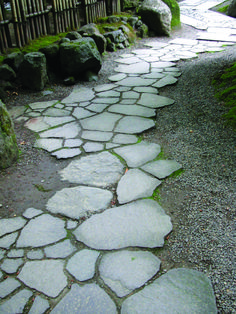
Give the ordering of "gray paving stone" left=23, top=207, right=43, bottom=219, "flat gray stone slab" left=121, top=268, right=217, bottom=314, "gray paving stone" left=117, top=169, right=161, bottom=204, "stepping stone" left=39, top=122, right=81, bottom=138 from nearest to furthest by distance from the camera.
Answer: "flat gray stone slab" left=121, top=268, right=217, bottom=314 → "gray paving stone" left=23, top=207, right=43, bottom=219 → "gray paving stone" left=117, top=169, right=161, bottom=204 → "stepping stone" left=39, top=122, right=81, bottom=138

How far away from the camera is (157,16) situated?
9719mm

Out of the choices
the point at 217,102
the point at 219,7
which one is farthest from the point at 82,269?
the point at 219,7

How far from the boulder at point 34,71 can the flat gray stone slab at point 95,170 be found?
2.91 m

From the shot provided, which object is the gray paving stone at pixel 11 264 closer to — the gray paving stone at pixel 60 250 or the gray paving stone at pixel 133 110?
the gray paving stone at pixel 60 250

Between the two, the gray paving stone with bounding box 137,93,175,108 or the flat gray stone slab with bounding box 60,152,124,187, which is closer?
the flat gray stone slab with bounding box 60,152,124,187

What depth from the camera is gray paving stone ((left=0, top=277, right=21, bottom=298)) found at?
2.26 m

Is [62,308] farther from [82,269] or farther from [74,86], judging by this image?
[74,86]

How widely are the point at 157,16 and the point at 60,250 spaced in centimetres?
899

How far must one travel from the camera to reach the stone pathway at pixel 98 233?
2.19m

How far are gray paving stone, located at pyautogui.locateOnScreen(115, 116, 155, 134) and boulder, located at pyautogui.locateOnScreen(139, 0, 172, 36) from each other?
621 centimetres

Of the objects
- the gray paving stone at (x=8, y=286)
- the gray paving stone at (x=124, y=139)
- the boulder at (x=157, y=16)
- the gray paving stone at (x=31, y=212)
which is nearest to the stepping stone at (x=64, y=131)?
Answer: the gray paving stone at (x=124, y=139)

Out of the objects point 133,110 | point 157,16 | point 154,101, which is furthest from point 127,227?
point 157,16

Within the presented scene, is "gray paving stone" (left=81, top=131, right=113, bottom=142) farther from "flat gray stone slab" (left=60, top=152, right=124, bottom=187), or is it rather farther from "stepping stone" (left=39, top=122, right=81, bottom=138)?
"flat gray stone slab" (left=60, top=152, right=124, bottom=187)

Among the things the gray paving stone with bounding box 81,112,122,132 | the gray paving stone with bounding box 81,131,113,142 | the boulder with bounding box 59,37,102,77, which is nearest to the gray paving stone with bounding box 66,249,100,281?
the gray paving stone with bounding box 81,131,113,142
